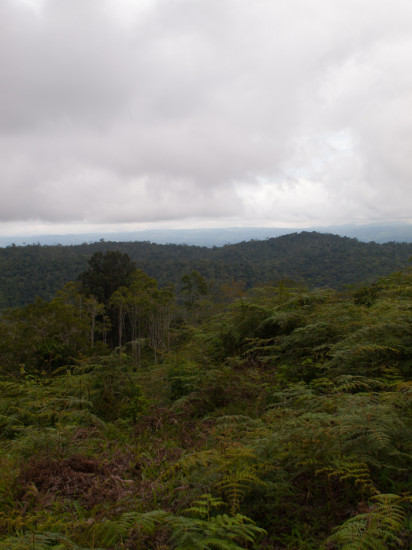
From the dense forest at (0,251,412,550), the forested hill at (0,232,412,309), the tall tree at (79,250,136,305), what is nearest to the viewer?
the dense forest at (0,251,412,550)

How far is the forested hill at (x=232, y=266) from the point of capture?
5825 cm

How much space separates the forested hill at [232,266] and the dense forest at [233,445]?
37.8 metres

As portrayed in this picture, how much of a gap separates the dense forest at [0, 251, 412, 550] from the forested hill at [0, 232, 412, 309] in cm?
3782

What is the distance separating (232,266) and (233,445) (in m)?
68.7

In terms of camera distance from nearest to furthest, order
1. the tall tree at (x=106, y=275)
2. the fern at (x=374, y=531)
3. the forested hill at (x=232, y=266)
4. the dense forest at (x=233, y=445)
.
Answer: the fern at (x=374, y=531)
the dense forest at (x=233, y=445)
the tall tree at (x=106, y=275)
the forested hill at (x=232, y=266)

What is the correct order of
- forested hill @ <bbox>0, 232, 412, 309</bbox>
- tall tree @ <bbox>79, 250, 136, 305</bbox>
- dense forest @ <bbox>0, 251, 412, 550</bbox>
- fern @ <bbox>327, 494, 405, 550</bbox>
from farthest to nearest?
forested hill @ <bbox>0, 232, 412, 309</bbox> < tall tree @ <bbox>79, 250, 136, 305</bbox> < dense forest @ <bbox>0, 251, 412, 550</bbox> < fern @ <bbox>327, 494, 405, 550</bbox>

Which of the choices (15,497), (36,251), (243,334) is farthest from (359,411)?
(36,251)

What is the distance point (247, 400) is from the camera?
5.28 meters

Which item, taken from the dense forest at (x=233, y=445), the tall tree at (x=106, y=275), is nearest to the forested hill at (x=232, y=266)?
the tall tree at (x=106, y=275)

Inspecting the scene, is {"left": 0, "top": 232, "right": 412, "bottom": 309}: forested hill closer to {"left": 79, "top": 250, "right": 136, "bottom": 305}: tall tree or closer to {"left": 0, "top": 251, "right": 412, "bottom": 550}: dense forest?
{"left": 79, "top": 250, "right": 136, "bottom": 305}: tall tree

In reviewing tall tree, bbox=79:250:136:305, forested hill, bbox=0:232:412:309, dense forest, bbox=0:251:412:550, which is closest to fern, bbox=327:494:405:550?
dense forest, bbox=0:251:412:550

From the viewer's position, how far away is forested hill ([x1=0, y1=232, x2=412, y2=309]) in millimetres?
58250

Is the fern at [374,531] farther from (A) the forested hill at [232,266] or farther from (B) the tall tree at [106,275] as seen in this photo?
(A) the forested hill at [232,266]

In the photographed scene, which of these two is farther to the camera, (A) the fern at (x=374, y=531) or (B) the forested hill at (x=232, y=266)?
(B) the forested hill at (x=232, y=266)
